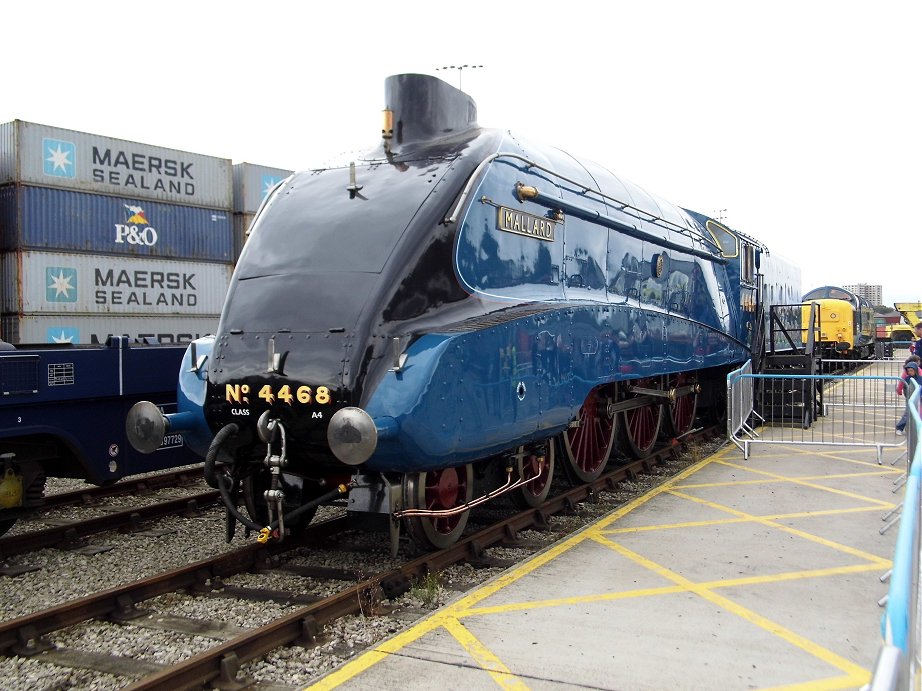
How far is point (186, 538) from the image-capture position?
22.9ft

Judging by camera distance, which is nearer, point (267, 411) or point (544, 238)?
point (267, 411)

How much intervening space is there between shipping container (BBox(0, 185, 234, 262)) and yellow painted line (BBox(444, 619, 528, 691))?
59.9 feet

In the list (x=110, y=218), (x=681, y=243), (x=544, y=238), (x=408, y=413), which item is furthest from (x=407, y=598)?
(x=110, y=218)

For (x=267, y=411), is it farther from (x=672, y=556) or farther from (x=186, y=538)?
(x=672, y=556)

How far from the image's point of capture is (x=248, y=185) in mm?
24406

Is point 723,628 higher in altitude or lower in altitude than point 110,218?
lower

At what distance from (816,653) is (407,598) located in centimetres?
246

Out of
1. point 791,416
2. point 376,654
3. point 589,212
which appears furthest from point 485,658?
point 791,416

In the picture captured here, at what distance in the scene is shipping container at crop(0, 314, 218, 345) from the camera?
19.0 m

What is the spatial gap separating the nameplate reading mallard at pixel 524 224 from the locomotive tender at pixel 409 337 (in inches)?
0.7

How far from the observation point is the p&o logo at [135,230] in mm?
20922

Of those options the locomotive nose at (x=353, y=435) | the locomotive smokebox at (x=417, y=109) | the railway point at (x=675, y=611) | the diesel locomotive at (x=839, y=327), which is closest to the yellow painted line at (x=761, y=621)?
the railway point at (x=675, y=611)

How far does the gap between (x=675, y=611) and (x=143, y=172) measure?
20.5m

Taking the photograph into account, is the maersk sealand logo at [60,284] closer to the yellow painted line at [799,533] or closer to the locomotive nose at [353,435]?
the yellow painted line at [799,533]
